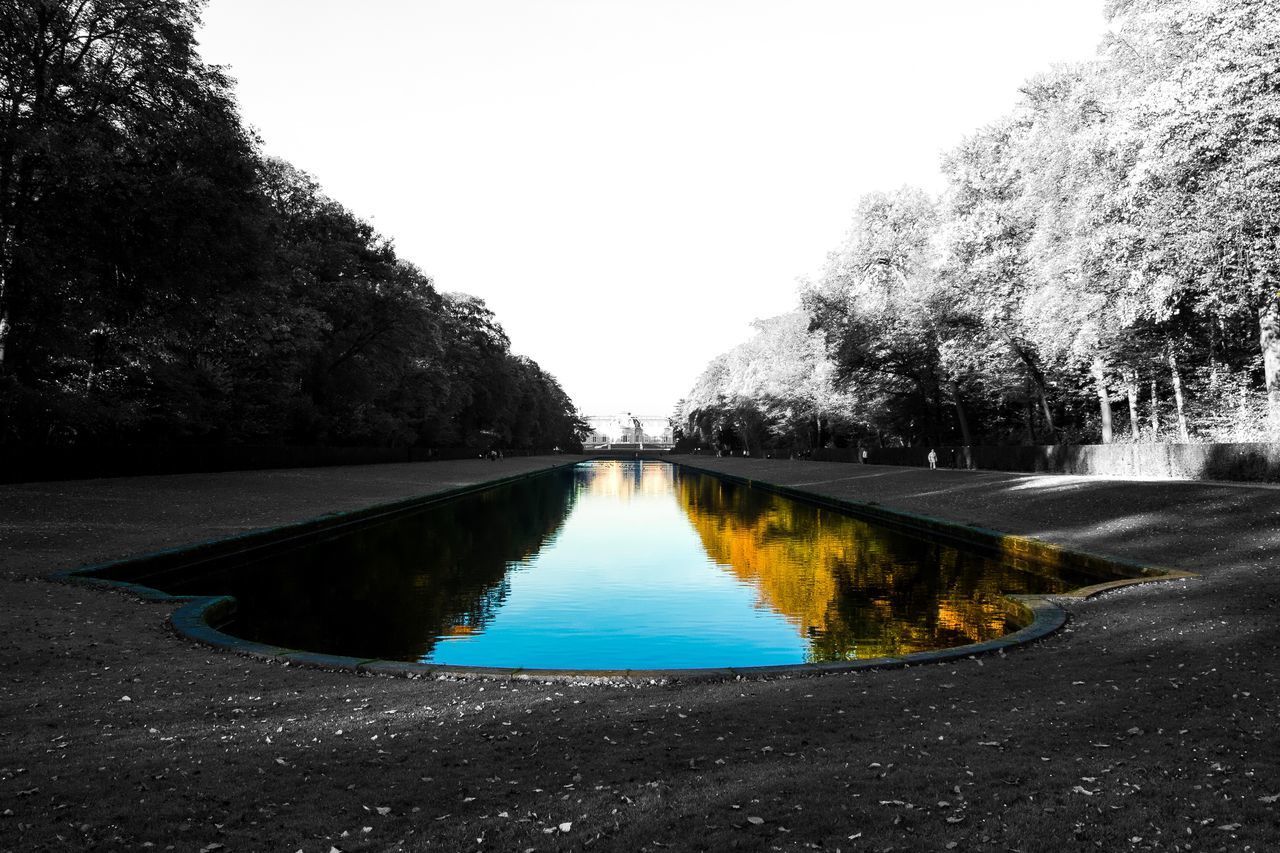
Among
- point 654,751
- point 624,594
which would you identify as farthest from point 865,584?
point 654,751

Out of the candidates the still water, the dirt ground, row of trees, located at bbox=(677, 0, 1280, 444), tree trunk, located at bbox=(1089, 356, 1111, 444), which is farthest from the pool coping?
tree trunk, located at bbox=(1089, 356, 1111, 444)

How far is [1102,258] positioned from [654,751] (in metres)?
20.6

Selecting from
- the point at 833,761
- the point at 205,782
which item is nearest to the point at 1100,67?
the point at 833,761

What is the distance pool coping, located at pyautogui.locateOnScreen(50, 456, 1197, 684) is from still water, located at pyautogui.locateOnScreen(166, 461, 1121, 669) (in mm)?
440

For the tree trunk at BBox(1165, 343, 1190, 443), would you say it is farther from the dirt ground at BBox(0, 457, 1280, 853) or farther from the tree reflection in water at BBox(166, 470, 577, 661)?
the dirt ground at BBox(0, 457, 1280, 853)

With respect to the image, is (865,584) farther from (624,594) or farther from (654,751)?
(654,751)

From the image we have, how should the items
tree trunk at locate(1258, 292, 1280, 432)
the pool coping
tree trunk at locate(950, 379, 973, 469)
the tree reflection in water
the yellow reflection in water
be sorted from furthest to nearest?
1. tree trunk at locate(950, 379, 973, 469)
2. tree trunk at locate(1258, 292, 1280, 432)
3. the tree reflection in water
4. the yellow reflection in water
5. the pool coping

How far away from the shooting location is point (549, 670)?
657cm

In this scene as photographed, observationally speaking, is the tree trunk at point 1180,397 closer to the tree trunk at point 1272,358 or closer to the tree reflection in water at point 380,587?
the tree trunk at point 1272,358

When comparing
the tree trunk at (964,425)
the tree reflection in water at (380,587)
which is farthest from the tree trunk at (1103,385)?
the tree reflection in water at (380,587)

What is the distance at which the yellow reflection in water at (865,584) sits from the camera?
933cm

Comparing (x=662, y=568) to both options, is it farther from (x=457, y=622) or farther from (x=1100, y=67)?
(x=1100, y=67)

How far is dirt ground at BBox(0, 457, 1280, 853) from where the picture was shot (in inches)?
138

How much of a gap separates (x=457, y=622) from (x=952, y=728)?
22.3ft
